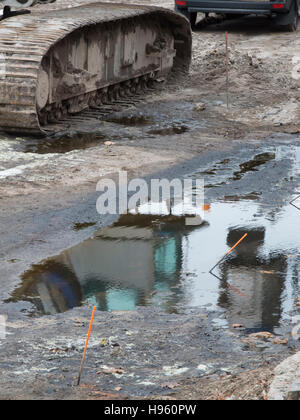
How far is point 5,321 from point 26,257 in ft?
3.93

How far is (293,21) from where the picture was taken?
58.5 feet

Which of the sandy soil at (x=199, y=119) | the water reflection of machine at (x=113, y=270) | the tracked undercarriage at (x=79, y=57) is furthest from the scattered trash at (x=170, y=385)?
the tracked undercarriage at (x=79, y=57)

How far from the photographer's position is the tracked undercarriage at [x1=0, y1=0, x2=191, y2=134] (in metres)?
9.88

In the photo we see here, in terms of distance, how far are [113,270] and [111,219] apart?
126 centimetres

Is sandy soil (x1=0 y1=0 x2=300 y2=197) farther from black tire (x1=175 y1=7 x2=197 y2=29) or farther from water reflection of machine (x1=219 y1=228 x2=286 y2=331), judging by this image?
water reflection of machine (x1=219 y1=228 x2=286 y2=331)

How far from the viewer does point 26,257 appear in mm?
6441

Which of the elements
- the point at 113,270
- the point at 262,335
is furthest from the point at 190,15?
the point at 262,335

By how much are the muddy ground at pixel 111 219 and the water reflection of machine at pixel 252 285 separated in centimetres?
20

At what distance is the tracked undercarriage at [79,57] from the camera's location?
9.88 meters

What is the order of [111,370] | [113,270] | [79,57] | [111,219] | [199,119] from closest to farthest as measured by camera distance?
[111,370] → [113,270] → [111,219] → [79,57] → [199,119]

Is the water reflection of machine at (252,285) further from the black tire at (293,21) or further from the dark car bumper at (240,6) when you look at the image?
the black tire at (293,21)

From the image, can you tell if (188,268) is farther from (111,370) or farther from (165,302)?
(111,370)
